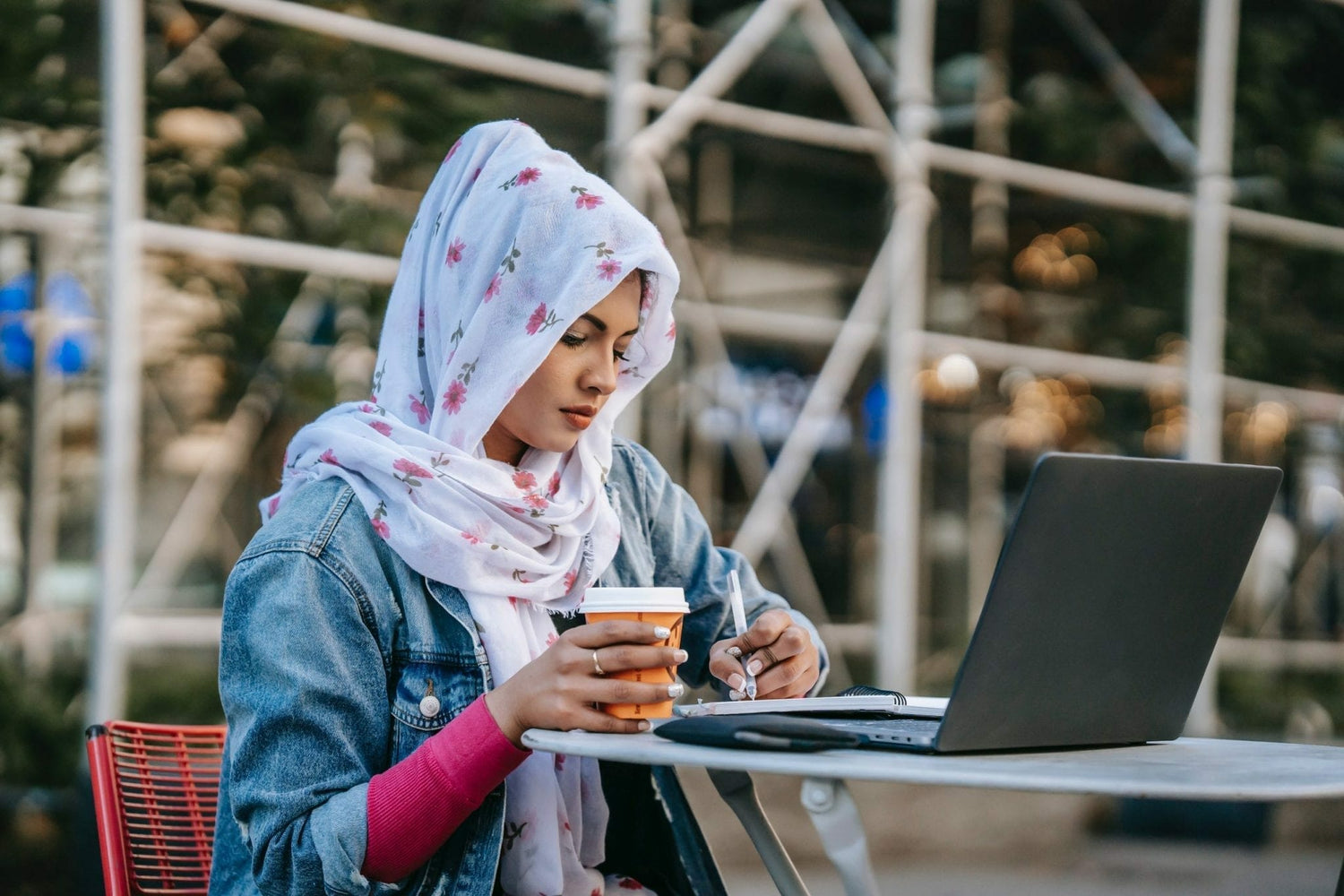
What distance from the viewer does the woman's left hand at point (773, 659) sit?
1.79 m

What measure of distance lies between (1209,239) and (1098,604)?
5.76m

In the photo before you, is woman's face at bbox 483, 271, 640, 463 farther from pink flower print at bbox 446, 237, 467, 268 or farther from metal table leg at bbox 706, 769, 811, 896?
metal table leg at bbox 706, 769, 811, 896

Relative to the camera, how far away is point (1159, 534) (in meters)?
1.40

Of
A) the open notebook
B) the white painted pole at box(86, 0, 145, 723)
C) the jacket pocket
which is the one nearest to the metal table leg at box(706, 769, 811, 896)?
the open notebook

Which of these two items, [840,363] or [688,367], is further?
[688,367]

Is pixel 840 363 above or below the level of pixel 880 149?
below

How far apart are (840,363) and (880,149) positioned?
854 millimetres

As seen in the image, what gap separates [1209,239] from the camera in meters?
6.70

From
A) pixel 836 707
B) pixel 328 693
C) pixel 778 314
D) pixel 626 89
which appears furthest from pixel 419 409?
pixel 778 314

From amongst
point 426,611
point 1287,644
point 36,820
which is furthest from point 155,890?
point 1287,644

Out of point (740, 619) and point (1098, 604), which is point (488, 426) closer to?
point (740, 619)

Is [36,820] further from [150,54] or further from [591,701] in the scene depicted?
[591,701]

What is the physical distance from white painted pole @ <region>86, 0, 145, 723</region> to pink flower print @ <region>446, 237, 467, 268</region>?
244 cm

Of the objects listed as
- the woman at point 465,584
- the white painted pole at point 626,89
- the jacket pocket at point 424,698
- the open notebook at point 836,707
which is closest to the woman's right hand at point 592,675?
the woman at point 465,584
